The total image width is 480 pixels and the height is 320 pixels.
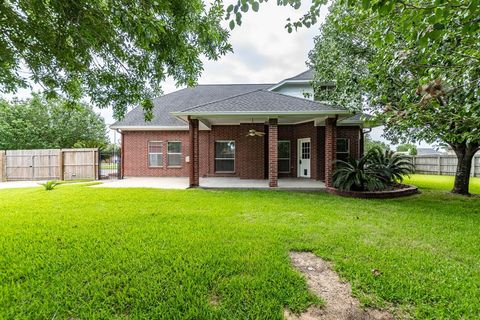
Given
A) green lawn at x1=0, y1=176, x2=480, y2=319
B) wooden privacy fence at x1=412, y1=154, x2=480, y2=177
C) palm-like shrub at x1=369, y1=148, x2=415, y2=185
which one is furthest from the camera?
wooden privacy fence at x1=412, y1=154, x2=480, y2=177

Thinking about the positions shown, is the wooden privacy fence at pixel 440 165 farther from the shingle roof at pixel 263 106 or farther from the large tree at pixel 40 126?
the large tree at pixel 40 126

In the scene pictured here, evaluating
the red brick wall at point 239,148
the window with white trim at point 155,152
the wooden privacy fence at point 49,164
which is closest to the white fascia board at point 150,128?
the red brick wall at point 239,148

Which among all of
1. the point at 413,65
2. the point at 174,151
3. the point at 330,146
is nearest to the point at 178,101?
the point at 174,151

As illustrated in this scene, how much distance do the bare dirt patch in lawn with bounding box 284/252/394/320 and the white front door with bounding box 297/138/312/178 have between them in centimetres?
979

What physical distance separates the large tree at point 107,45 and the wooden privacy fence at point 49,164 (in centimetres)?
995

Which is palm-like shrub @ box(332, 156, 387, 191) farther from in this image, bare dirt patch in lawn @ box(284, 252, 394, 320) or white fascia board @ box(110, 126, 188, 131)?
white fascia board @ box(110, 126, 188, 131)

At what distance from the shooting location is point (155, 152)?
14.4 metres

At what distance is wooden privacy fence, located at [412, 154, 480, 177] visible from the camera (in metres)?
16.1

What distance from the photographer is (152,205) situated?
6.78m

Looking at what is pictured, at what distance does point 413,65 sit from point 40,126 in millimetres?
30878

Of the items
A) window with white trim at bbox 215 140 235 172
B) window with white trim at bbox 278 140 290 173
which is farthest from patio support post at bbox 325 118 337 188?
window with white trim at bbox 215 140 235 172

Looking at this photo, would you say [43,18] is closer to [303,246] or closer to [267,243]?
[267,243]

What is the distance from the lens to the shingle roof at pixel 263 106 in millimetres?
9258

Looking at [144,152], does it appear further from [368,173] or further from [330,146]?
[368,173]
